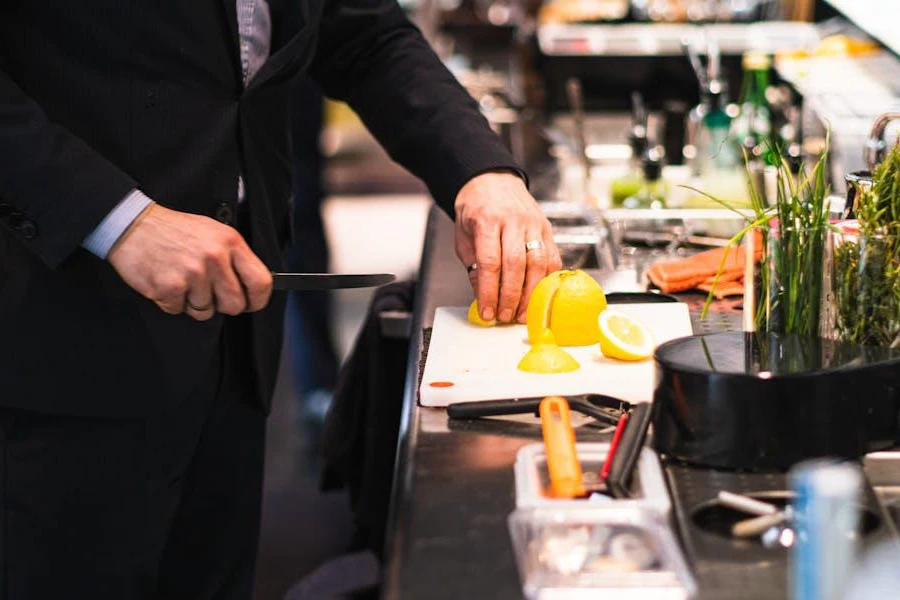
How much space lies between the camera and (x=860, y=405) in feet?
5.12

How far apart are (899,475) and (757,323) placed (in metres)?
0.28

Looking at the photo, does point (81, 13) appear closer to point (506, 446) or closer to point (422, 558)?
point (506, 446)

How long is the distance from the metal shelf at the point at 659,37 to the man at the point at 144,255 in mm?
2462

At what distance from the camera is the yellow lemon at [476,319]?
218 cm

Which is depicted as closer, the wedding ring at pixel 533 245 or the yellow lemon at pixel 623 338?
the yellow lemon at pixel 623 338

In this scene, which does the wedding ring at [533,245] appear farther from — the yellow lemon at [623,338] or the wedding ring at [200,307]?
the wedding ring at [200,307]

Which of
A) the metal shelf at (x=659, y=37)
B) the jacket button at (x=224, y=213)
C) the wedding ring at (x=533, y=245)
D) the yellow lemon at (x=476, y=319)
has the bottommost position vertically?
the metal shelf at (x=659, y=37)

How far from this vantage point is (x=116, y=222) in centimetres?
186

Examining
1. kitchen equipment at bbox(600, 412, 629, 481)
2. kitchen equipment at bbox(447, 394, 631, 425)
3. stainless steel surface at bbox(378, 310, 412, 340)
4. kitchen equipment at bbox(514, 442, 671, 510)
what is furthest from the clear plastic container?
stainless steel surface at bbox(378, 310, 412, 340)

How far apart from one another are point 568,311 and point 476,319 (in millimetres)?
219

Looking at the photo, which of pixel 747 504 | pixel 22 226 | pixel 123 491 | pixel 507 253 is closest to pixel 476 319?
pixel 507 253

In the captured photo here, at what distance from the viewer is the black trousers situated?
204 centimetres

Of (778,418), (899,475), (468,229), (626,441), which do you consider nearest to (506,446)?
(626,441)

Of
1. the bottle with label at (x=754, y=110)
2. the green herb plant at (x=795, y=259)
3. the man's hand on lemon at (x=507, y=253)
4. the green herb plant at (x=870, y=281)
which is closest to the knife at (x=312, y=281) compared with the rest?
the man's hand on lemon at (x=507, y=253)
